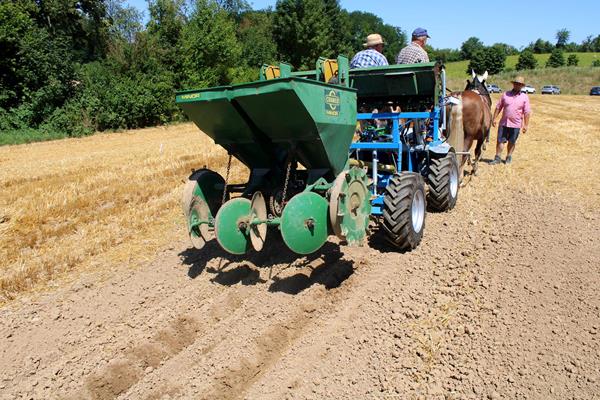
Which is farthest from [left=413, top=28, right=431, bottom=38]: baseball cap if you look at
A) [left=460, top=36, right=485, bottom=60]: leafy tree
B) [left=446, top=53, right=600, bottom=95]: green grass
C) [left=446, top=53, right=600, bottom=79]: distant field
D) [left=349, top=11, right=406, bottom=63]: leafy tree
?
[left=460, top=36, right=485, bottom=60]: leafy tree

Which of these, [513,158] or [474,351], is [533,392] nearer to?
[474,351]

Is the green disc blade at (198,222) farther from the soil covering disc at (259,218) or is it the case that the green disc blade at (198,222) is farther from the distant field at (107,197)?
the distant field at (107,197)

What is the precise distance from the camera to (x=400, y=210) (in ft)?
17.1

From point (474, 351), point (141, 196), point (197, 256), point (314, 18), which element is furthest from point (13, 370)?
point (314, 18)

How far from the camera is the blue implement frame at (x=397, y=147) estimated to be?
245 inches

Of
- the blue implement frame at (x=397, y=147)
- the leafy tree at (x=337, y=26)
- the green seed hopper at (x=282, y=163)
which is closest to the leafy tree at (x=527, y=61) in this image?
the leafy tree at (x=337, y=26)

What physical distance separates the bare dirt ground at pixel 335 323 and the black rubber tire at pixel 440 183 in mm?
519

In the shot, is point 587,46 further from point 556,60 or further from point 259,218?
point 259,218

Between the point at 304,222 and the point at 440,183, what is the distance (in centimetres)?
296

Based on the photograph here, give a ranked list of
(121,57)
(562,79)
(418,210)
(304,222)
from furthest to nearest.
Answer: (562,79) → (121,57) → (418,210) → (304,222)

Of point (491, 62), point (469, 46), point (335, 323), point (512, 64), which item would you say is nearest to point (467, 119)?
point (335, 323)

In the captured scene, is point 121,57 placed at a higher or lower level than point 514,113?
higher

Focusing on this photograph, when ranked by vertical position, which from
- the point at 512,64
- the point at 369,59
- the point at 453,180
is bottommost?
the point at 512,64

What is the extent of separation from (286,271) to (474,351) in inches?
90.0
